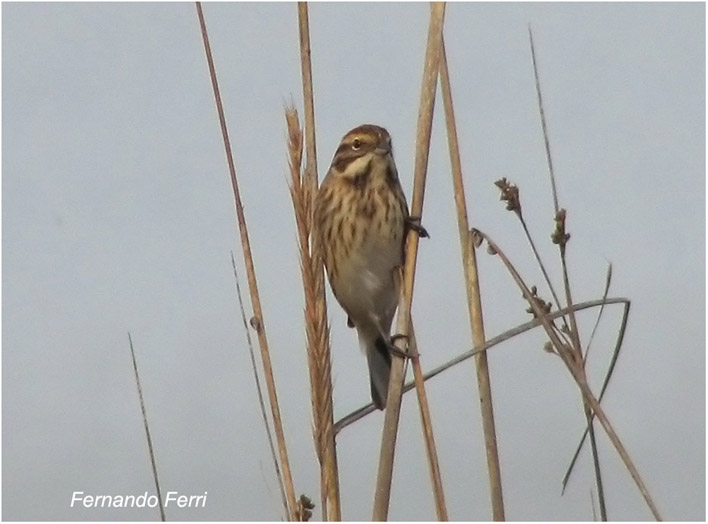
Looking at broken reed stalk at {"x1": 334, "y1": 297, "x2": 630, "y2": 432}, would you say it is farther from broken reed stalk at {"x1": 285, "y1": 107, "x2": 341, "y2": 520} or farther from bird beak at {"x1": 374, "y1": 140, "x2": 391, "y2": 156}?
bird beak at {"x1": 374, "y1": 140, "x2": 391, "y2": 156}

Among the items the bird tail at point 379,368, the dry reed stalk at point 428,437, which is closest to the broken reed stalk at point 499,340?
the dry reed stalk at point 428,437

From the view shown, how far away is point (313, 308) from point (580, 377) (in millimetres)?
746

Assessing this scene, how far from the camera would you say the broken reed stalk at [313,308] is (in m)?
2.63

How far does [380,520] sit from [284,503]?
0.26 metres

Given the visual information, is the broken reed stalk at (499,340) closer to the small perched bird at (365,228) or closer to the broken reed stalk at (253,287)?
the broken reed stalk at (253,287)

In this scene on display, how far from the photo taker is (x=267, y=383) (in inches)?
120

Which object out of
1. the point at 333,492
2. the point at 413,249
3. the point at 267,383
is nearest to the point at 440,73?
the point at 413,249

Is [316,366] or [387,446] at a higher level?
[316,366]

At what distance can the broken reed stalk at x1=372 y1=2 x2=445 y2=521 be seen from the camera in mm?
2996

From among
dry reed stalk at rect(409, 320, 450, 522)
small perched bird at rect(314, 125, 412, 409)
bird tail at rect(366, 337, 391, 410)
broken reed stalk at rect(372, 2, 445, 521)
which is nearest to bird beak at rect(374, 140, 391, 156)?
small perched bird at rect(314, 125, 412, 409)

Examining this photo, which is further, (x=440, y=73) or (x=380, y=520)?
(x=440, y=73)

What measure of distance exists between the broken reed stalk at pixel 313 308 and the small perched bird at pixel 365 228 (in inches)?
61.5

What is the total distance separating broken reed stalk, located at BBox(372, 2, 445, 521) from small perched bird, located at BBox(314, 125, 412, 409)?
936 millimetres

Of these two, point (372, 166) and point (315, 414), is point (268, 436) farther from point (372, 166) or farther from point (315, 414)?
point (372, 166)
